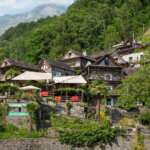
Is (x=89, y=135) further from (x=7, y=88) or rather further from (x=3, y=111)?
(x=7, y=88)

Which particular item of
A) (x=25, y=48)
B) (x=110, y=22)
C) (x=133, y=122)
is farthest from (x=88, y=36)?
(x=133, y=122)

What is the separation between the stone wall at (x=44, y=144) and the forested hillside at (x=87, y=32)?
43458 millimetres

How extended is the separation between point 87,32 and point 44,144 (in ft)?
177

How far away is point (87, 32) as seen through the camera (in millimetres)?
72750

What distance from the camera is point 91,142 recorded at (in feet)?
77.9

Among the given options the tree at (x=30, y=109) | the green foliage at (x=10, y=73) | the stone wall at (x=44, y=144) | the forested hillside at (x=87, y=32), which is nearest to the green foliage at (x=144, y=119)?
the stone wall at (x=44, y=144)

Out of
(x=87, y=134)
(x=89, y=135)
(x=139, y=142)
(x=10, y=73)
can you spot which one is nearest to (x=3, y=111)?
(x=87, y=134)

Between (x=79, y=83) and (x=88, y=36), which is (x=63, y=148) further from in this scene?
(x=88, y=36)

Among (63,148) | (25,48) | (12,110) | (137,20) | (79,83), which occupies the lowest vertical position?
(63,148)

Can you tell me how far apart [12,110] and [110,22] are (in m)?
60.8

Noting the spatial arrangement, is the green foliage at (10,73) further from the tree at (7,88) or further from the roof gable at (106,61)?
the roof gable at (106,61)

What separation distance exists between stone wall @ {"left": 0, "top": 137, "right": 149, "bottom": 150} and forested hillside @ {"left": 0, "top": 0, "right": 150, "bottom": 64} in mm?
43458

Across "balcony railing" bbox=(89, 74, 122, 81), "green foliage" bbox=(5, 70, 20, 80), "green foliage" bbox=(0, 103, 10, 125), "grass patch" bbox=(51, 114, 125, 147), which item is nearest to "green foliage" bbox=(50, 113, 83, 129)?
"grass patch" bbox=(51, 114, 125, 147)

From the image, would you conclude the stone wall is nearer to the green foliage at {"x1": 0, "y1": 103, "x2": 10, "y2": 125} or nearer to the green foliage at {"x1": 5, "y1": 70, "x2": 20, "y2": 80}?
the green foliage at {"x1": 0, "y1": 103, "x2": 10, "y2": 125}
